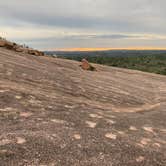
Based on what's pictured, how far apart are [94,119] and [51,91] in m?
3.49

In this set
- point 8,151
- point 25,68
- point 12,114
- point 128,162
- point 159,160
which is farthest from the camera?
point 25,68

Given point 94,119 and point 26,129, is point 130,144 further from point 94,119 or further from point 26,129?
point 26,129

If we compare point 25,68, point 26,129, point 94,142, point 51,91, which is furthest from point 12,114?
point 25,68

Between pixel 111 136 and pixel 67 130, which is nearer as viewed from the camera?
pixel 67 130

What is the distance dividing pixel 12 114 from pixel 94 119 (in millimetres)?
2583

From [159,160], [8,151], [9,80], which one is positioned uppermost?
[9,80]

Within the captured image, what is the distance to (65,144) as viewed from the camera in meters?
7.18

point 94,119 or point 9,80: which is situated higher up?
point 9,80

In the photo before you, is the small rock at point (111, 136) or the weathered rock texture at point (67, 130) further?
the small rock at point (111, 136)

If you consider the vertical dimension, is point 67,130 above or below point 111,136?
above

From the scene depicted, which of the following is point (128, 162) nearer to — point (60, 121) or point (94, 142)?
point (94, 142)

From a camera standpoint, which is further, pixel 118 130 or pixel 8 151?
pixel 118 130

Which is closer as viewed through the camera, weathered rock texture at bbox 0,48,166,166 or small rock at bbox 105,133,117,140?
weathered rock texture at bbox 0,48,166,166

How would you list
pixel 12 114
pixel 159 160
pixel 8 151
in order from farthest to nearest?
pixel 12 114 < pixel 159 160 < pixel 8 151
